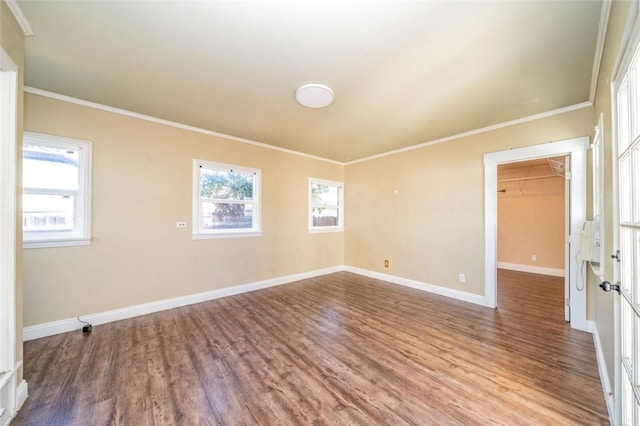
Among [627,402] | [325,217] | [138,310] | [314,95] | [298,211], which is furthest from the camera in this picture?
[325,217]

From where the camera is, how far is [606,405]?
1620 mm

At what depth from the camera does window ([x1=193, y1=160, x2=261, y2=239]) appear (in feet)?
12.1

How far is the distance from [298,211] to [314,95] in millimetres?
2732

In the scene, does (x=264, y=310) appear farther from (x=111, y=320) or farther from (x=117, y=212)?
(x=117, y=212)

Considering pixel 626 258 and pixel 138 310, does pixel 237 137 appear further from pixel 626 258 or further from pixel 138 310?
pixel 626 258

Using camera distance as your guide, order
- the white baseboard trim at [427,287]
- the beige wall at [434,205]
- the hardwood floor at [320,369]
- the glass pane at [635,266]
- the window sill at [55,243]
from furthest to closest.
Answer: the white baseboard trim at [427,287]
the beige wall at [434,205]
the window sill at [55,243]
the hardwood floor at [320,369]
the glass pane at [635,266]

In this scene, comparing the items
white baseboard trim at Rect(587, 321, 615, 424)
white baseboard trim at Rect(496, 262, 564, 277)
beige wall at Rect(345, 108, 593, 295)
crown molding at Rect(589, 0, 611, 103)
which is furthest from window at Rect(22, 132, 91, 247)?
white baseboard trim at Rect(496, 262, 564, 277)

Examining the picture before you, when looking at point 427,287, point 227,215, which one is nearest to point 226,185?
point 227,215

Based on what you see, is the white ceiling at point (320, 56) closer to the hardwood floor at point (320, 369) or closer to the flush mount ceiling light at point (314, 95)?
the flush mount ceiling light at point (314, 95)

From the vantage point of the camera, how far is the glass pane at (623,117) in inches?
48.6

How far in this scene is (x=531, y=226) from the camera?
5535 millimetres

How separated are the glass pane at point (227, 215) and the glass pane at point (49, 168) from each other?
1.50 m

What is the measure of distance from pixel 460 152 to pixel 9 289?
5.08m

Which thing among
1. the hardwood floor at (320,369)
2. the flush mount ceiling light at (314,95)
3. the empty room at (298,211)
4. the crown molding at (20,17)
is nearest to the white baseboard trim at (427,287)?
the empty room at (298,211)
